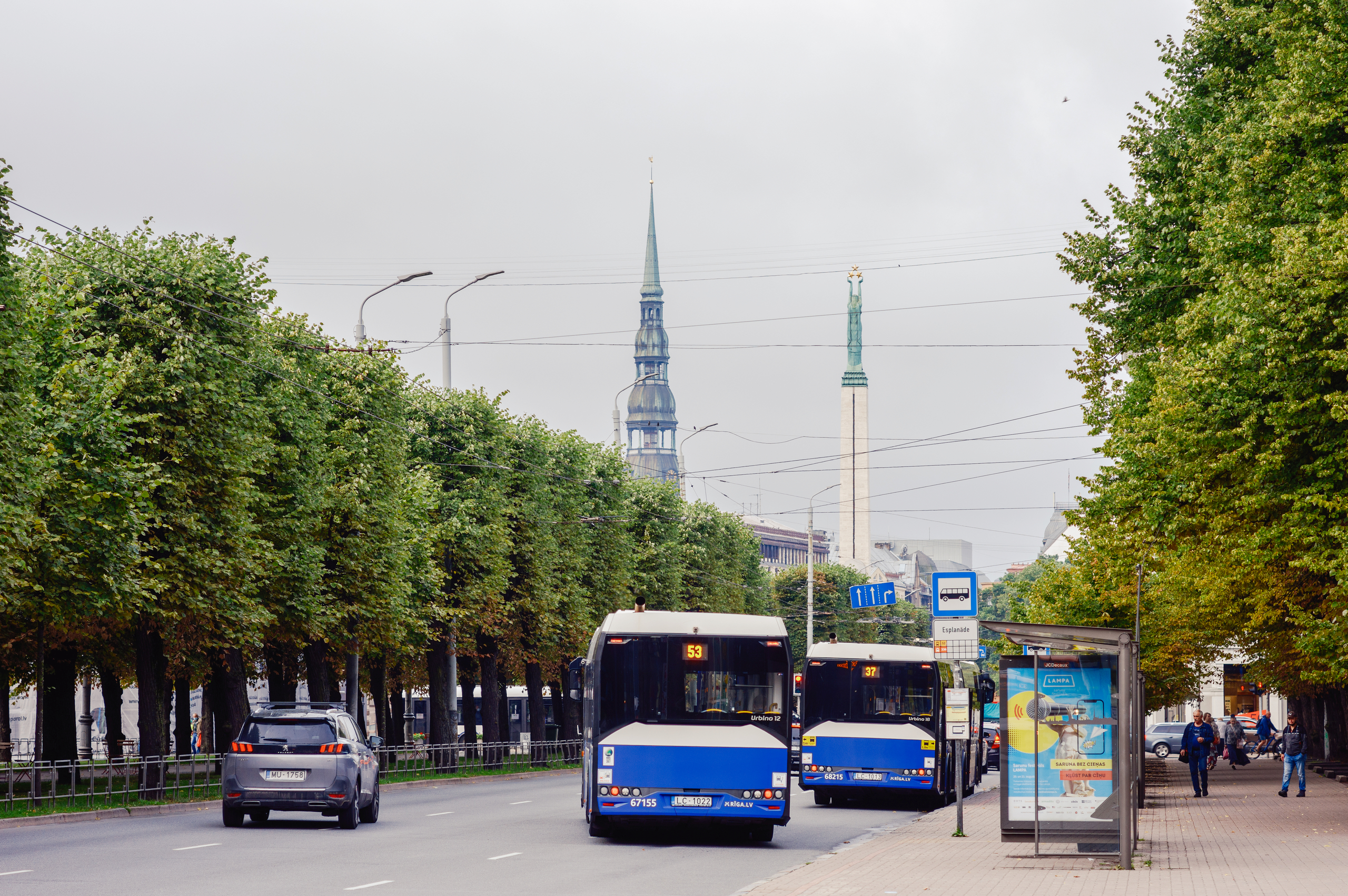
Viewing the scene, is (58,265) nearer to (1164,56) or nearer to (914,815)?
(914,815)

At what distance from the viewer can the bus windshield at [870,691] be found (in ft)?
101

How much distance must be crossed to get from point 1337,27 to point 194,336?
19934mm

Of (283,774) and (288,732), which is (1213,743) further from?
(283,774)

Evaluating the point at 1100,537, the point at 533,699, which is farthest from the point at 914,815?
the point at 533,699

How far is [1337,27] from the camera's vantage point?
23.0 metres

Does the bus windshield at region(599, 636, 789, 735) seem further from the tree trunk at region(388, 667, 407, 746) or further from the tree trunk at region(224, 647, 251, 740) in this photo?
the tree trunk at region(388, 667, 407, 746)

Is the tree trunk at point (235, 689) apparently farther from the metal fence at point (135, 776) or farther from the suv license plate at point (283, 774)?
the suv license plate at point (283, 774)

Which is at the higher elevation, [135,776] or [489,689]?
[489,689]

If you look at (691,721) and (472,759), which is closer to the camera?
(691,721)

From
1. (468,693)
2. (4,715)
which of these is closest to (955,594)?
(4,715)

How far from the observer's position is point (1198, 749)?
3625 cm

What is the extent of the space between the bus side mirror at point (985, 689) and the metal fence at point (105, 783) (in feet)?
55.3

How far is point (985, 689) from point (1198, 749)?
4951 millimetres

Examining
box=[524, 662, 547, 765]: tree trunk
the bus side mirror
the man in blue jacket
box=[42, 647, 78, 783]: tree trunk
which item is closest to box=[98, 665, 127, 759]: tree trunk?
box=[42, 647, 78, 783]: tree trunk
